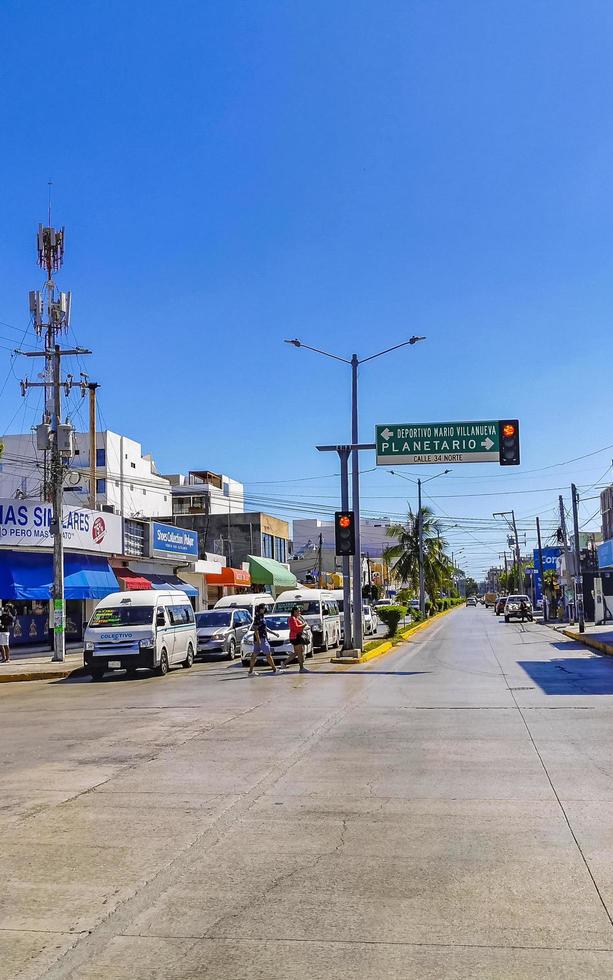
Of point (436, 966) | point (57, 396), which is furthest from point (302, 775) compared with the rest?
point (57, 396)

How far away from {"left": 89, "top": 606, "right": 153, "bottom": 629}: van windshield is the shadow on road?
10198 mm

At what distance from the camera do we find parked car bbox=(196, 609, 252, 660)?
31312mm

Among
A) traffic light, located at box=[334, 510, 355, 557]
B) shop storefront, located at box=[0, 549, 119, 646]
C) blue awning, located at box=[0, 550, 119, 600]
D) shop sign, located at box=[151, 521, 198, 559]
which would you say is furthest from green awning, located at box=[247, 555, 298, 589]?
traffic light, located at box=[334, 510, 355, 557]

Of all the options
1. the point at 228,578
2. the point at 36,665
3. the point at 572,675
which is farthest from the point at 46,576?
the point at 228,578

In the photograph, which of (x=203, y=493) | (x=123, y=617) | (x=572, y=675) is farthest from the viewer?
(x=203, y=493)

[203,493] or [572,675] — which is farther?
[203,493]

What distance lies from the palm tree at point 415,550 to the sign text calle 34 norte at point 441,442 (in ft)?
118

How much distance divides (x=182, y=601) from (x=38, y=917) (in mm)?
22333

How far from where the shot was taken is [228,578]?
2127 inches

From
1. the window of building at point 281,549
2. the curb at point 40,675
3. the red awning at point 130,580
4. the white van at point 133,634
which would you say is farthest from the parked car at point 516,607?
the curb at point 40,675

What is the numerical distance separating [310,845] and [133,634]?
1786 cm

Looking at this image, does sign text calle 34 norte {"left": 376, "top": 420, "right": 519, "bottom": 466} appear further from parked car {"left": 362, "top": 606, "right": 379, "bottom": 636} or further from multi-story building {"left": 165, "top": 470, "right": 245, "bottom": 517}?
multi-story building {"left": 165, "top": 470, "right": 245, "bottom": 517}

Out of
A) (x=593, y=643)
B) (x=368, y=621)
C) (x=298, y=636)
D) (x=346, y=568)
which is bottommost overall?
(x=593, y=643)

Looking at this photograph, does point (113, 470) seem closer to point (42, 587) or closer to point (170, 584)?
point (170, 584)
